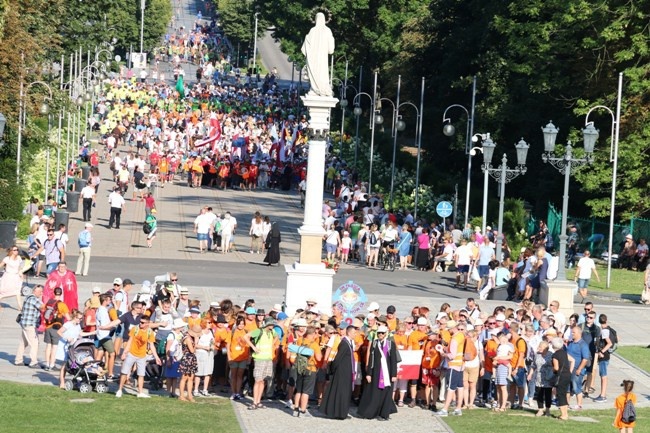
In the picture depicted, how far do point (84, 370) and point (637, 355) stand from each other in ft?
43.1

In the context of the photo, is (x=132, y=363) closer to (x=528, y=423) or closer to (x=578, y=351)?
(x=528, y=423)

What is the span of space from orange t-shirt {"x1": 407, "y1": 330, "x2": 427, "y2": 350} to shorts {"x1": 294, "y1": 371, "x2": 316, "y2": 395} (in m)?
1.99

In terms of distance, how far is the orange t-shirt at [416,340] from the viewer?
27.4 meters

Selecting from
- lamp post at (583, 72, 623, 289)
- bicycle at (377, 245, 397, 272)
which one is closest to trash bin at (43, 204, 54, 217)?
bicycle at (377, 245, 397, 272)

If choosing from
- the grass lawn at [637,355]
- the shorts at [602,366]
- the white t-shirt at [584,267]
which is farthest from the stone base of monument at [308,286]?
the white t-shirt at [584,267]

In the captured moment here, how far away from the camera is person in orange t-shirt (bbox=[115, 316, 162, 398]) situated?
26.7 metres

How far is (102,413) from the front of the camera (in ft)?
82.4

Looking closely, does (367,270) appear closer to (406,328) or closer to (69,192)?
(69,192)

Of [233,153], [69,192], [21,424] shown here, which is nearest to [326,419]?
[21,424]

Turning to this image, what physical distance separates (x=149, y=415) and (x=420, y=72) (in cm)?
5686

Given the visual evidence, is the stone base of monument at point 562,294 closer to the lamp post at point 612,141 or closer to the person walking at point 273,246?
the lamp post at point 612,141

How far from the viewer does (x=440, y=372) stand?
27.3m

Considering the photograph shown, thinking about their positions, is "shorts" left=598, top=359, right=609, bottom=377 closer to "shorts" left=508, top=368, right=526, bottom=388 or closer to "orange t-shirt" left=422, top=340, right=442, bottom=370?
"shorts" left=508, top=368, right=526, bottom=388

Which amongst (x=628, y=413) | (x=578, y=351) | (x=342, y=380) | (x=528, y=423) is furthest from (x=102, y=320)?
(x=628, y=413)
